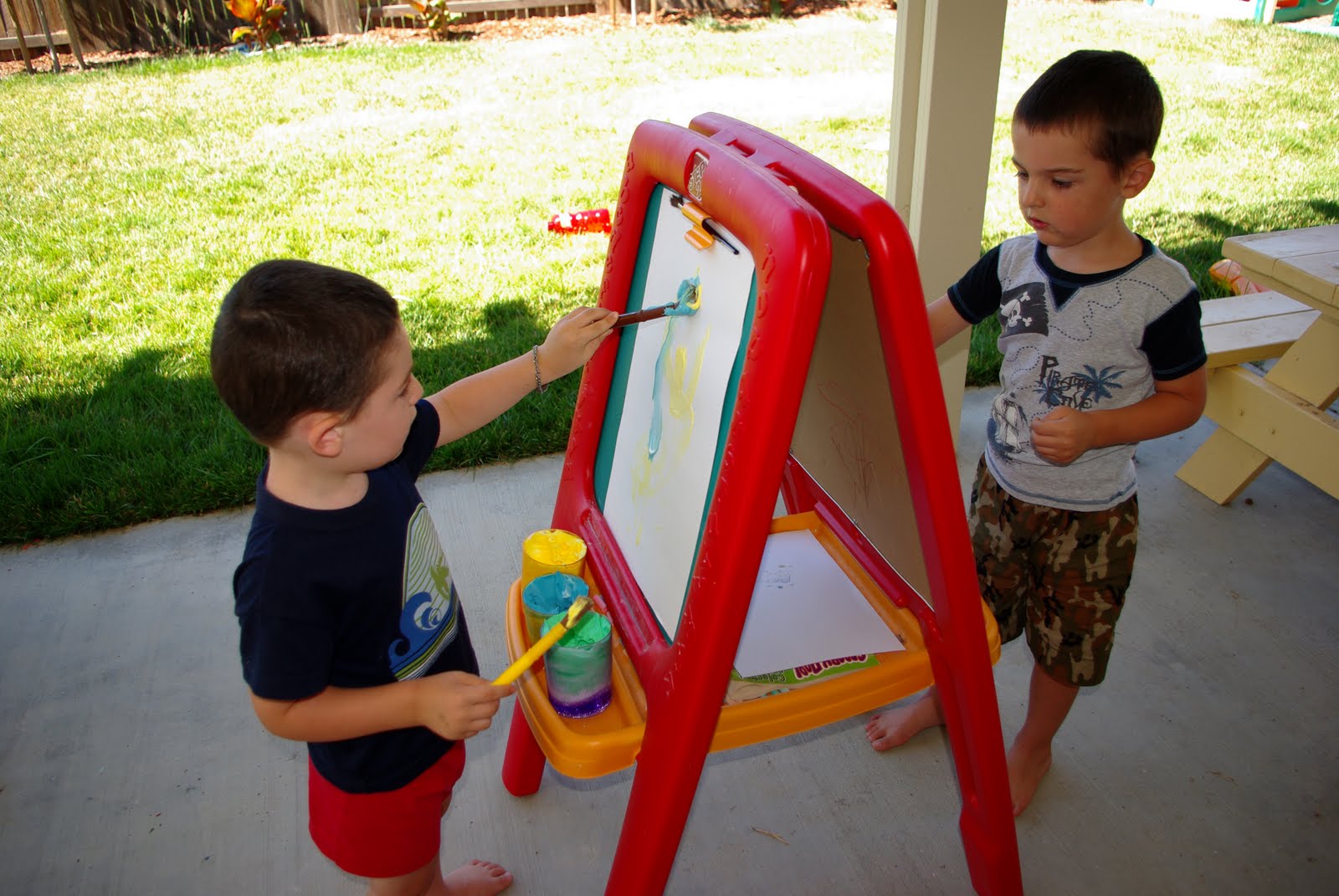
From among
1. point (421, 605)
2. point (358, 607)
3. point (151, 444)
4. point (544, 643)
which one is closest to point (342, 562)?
point (358, 607)

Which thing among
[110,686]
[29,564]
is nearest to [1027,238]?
[110,686]

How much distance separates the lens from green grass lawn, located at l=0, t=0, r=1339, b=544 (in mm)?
3627

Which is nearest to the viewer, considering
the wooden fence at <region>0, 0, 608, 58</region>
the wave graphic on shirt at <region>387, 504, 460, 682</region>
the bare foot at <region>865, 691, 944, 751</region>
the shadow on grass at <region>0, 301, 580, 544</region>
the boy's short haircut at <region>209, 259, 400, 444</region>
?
the boy's short haircut at <region>209, 259, 400, 444</region>

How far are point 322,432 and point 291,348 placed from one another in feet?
0.36

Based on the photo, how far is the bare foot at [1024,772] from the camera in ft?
7.09

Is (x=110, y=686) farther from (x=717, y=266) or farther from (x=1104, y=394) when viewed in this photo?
(x=1104, y=394)

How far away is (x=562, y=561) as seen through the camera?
1.66 meters

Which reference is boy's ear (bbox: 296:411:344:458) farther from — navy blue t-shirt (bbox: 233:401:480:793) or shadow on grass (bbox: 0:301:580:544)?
shadow on grass (bbox: 0:301:580:544)

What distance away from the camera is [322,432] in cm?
127

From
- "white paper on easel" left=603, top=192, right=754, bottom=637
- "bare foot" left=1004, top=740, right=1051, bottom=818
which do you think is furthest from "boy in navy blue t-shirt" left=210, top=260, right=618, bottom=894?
"bare foot" left=1004, top=740, right=1051, bottom=818

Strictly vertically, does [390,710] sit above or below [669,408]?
below

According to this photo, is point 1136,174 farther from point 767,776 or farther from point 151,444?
point 151,444

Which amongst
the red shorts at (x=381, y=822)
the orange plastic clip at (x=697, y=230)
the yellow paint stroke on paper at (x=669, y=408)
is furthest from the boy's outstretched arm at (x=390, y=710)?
the orange plastic clip at (x=697, y=230)

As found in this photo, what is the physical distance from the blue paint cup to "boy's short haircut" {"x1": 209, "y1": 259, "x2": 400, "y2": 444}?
1.37ft
